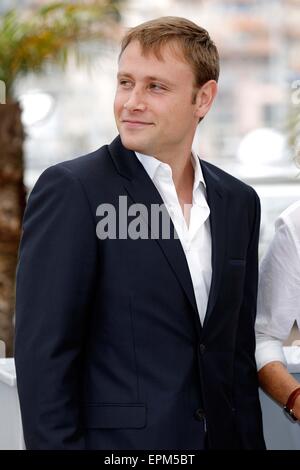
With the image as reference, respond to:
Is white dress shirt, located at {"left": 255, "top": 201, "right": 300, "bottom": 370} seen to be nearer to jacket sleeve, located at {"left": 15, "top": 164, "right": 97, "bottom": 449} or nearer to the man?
the man

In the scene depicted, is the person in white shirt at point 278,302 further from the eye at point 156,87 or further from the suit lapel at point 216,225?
the eye at point 156,87

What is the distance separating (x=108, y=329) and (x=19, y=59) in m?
5.38

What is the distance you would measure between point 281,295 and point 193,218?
0.34 metres

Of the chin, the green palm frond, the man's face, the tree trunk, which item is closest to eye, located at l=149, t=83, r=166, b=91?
the man's face

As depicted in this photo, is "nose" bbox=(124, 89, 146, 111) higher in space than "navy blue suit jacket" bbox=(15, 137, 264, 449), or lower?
higher

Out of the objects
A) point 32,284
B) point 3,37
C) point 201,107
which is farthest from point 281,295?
point 3,37

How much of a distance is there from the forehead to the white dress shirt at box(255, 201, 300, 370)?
0.47 m

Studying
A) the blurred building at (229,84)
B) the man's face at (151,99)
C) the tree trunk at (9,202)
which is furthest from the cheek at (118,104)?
the blurred building at (229,84)

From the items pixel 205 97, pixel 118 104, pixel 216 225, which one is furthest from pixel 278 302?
pixel 118 104

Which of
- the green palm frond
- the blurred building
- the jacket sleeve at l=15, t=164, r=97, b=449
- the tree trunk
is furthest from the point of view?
the blurred building

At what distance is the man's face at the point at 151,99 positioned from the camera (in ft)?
6.32

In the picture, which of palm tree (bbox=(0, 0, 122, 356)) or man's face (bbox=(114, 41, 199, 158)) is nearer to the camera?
man's face (bbox=(114, 41, 199, 158))

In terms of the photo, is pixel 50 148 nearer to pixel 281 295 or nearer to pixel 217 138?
pixel 217 138

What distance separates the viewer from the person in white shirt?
7.06 feet
